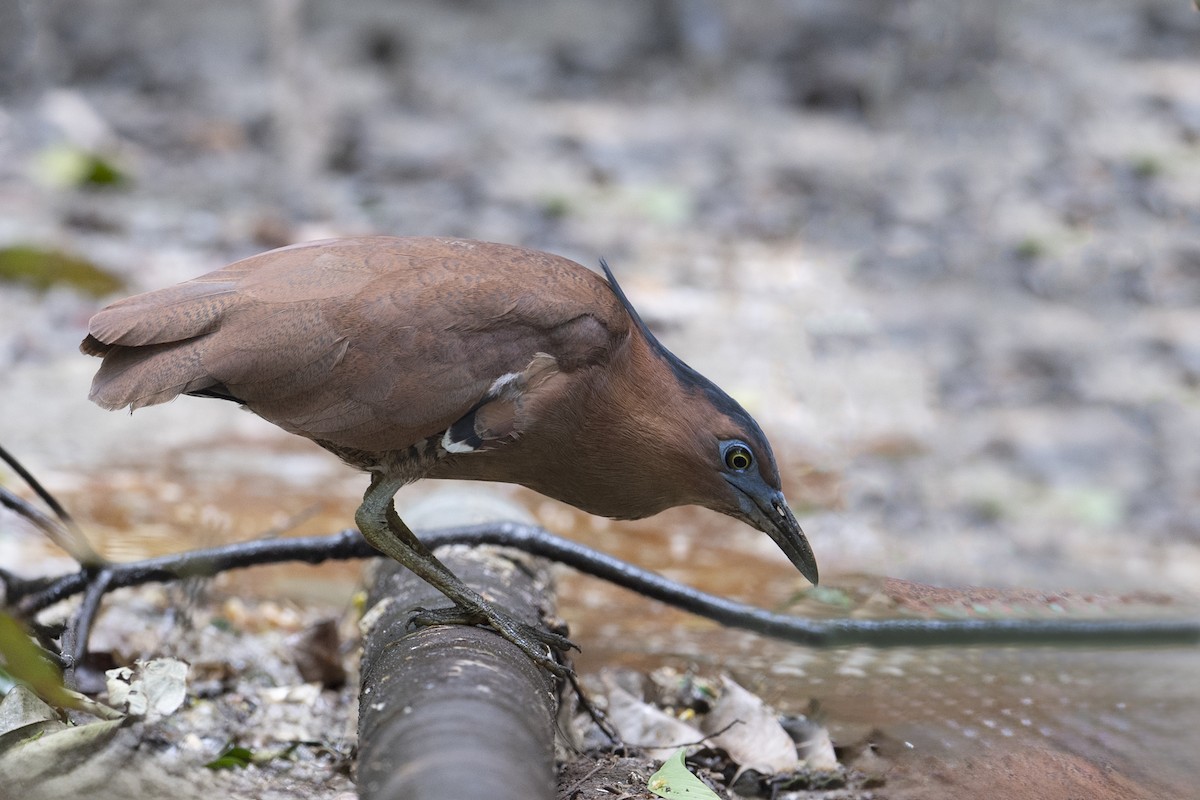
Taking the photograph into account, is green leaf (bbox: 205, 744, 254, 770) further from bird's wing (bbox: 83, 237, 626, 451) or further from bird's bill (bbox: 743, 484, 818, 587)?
bird's bill (bbox: 743, 484, 818, 587)

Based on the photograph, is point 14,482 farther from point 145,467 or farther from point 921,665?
point 921,665

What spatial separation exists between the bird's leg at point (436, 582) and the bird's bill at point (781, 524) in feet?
1.61

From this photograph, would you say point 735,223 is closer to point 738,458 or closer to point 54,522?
point 738,458

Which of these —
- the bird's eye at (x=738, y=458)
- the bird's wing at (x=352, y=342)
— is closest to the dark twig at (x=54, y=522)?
the bird's wing at (x=352, y=342)

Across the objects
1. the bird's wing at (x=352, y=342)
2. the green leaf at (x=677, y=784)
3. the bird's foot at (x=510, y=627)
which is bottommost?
the green leaf at (x=677, y=784)

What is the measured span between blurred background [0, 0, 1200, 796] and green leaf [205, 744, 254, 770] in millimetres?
1080

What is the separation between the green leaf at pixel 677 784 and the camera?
2324 millimetres

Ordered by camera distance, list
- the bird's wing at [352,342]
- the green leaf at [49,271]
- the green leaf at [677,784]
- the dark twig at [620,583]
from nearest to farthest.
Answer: the green leaf at [677,784] → the bird's wing at [352,342] → the dark twig at [620,583] → the green leaf at [49,271]

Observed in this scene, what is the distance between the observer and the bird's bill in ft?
9.16

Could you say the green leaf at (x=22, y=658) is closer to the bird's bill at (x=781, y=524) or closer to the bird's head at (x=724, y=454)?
the bird's head at (x=724, y=454)

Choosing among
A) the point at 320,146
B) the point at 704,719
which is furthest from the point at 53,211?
the point at 704,719

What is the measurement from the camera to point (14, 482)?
4.71m

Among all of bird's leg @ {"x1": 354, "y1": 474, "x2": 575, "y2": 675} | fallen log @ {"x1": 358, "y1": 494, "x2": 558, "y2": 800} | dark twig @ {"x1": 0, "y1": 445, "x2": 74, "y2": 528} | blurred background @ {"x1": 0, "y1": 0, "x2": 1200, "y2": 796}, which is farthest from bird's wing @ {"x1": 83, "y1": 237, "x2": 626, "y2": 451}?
blurred background @ {"x1": 0, "y1": 0, "x2": 1200, "y2": 796}

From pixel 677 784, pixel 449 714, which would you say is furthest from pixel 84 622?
pixel 677 784
